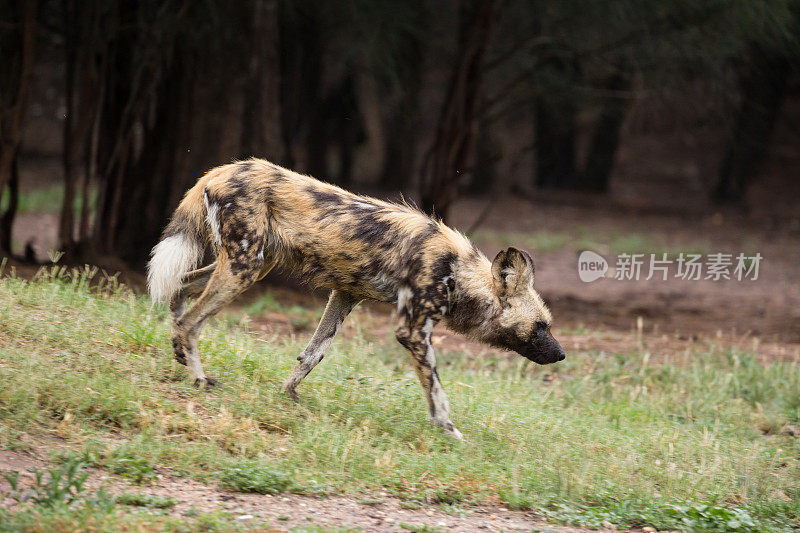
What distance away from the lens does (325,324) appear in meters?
5.30

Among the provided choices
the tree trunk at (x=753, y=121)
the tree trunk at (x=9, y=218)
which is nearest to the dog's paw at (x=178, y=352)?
the tree trunk at (x=9, y=218)

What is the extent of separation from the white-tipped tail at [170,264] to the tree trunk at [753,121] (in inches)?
331

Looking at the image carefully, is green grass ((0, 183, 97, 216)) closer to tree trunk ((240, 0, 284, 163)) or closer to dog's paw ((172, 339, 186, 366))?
tree trunk ((240, 0, 284, 163))

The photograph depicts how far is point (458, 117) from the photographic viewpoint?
1025 cm

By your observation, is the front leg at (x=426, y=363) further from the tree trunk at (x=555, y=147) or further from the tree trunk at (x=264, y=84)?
the tree trunk at (x=555, y=147)

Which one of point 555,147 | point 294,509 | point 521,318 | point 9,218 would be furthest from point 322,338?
point 555,147

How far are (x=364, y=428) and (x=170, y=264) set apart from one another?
1.48 m

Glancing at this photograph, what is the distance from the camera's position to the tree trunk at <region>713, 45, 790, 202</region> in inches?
512

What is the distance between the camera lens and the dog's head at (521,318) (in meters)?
5.14

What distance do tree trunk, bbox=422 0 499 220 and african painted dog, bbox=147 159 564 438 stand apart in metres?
Result: 4.91

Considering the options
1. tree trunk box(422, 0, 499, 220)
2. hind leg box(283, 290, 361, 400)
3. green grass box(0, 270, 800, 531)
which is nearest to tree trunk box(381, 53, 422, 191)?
tree trunk box(422, 0, 499, 220)

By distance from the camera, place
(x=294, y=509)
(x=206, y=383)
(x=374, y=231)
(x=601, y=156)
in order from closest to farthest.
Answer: (x=294, y=509)
(x=206, y=383)
(x=374, y=231)
(x=601, y=156)

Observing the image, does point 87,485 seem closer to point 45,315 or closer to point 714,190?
point 45,315

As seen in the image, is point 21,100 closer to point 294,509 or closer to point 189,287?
point 189,287
